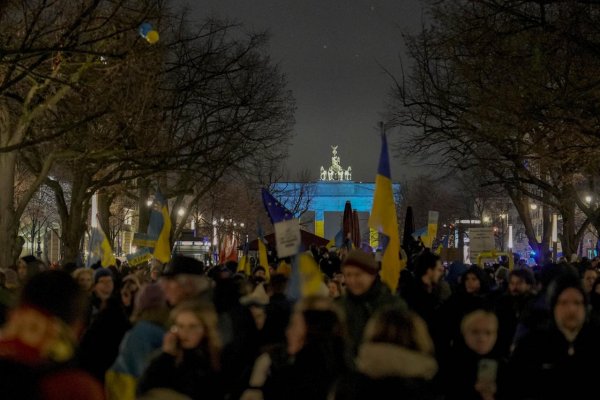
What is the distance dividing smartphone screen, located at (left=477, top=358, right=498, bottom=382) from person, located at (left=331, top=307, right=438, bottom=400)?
1.15 meters

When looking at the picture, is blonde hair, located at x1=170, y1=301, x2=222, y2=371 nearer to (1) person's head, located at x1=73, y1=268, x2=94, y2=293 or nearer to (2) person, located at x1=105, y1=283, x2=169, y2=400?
(2) person, located at x1=105, y1=283, x2=169, y2=400

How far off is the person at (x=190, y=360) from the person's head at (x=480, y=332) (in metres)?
1.52

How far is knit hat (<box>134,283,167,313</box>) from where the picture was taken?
6367 millimetres

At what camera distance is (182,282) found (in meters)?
6.95

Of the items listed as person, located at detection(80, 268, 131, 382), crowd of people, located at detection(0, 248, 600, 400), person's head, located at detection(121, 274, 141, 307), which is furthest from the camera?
person's head, located at detection(121, 274, 141, 307)

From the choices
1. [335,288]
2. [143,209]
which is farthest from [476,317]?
[143,209]

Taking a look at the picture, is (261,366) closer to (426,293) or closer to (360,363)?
(360,363)

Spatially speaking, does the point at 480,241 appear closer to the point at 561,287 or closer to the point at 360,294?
the point at 360,294

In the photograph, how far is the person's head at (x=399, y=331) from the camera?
14.5 feet

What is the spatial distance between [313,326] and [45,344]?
191 centimetres

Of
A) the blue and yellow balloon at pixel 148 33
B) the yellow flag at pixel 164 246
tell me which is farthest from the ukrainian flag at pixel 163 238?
the blue and yellow balloon at pixel 148 33

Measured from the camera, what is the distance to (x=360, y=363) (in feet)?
14.2

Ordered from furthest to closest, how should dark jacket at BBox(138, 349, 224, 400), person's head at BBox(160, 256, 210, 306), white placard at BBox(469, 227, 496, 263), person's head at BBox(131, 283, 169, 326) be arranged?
white placard at BBox(469, 227, 496, 263) < person's head at BBox(160, 256, 210, 306) < person's head at BBox(131, 283, 169, 326) < dark jacket at BBox(138, 349, 224, 400)

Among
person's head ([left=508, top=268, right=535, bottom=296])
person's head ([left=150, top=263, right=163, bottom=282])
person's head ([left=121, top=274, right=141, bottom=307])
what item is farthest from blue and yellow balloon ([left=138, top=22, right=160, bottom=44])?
person's head ([left=508, top=268, right=535, bottom=296])
